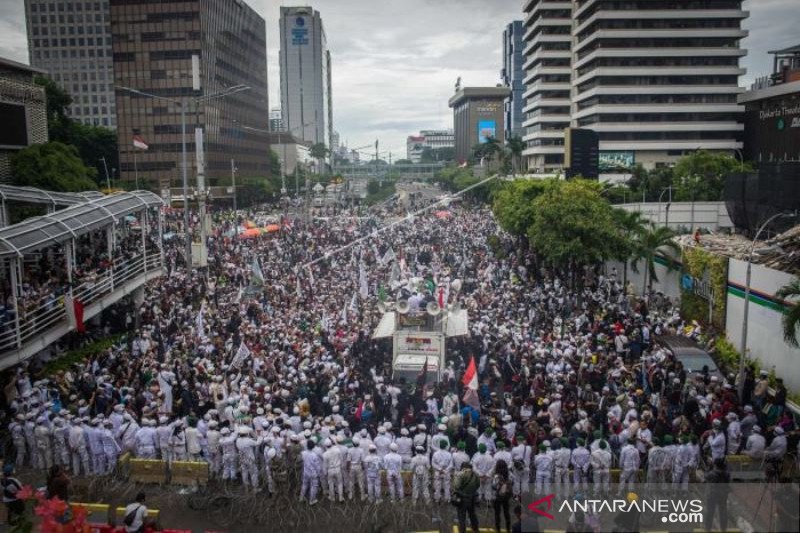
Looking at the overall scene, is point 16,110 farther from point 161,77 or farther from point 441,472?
point 161,77

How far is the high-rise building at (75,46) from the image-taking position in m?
126

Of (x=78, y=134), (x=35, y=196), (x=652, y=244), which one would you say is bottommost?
(x=652, y=244)

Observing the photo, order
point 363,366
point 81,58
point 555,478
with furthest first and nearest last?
1. point 81,58
2. point 363,366
3. point 555,478

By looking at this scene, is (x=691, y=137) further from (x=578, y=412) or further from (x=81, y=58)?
(x=81, y=58)

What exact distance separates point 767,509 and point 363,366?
9906 mm

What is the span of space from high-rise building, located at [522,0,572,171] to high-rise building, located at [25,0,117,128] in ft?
272

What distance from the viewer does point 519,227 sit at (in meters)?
35.6

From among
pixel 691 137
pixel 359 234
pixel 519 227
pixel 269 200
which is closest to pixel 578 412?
pixel 519 227

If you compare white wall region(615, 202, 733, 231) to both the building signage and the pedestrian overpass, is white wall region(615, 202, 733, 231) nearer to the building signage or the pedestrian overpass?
the pedestrian overpass

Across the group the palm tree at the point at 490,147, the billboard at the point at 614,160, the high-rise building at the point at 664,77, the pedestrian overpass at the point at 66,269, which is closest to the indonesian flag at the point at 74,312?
the pedestrian overpass at the point at 66,269

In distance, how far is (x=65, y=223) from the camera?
62.6 feet

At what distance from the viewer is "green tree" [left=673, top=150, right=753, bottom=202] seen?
47844 mm

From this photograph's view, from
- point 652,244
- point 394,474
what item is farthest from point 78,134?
point 394,474

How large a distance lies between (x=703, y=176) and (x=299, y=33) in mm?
165177
